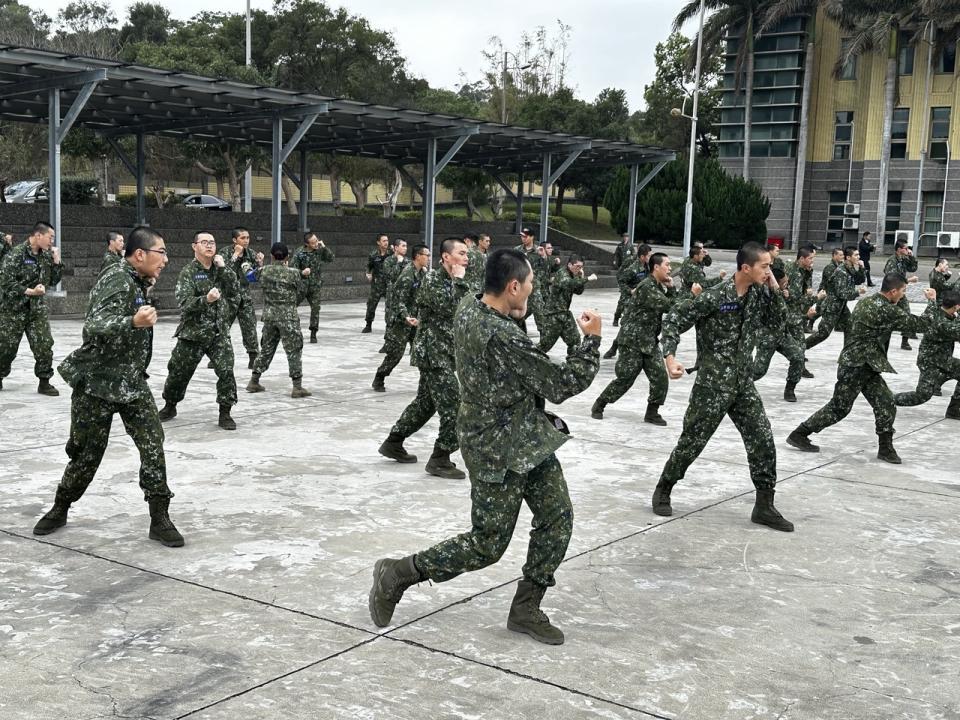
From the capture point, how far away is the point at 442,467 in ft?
26.6

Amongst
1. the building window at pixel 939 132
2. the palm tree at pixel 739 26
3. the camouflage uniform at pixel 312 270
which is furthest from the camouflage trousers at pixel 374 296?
the building window at pixel 939 132

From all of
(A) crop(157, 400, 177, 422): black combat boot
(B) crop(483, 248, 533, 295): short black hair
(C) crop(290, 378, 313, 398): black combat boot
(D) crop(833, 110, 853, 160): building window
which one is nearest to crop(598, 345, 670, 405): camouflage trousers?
(C) crop(290, 378, 313, 398): black combat boot

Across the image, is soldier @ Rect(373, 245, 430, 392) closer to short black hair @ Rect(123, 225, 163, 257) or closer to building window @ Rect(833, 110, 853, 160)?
short black hair @ Rect(123, 225, 163, 257)

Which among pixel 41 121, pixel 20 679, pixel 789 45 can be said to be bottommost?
pixel 20 679

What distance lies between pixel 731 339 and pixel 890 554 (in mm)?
1641

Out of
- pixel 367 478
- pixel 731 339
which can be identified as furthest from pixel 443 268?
pixel 731 339

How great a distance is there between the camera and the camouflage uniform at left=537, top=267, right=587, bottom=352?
509 inches

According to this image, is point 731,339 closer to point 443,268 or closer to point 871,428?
point 443,268

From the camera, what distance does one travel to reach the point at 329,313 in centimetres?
2231

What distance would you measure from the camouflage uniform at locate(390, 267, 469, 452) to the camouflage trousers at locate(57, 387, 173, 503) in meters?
2.41

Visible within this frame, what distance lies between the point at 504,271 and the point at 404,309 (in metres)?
5.46

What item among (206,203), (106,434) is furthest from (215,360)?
(206,203)

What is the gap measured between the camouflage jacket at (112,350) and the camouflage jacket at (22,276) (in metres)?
5.45

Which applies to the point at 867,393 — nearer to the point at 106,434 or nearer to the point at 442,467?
the point at 442,467
